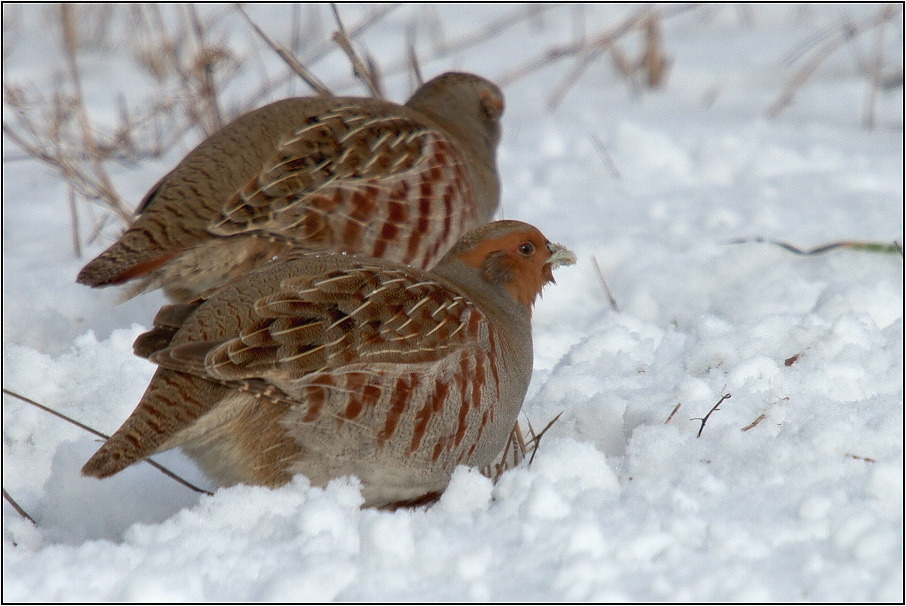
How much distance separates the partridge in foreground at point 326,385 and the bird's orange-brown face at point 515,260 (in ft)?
1.02

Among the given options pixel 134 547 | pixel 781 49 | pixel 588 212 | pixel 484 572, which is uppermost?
pixel 134 547

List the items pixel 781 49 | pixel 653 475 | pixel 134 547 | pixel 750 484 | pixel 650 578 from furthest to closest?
pixel 781 49
pixel 653 475
pixel 750 484
pixel 134 547
pixel 650 578

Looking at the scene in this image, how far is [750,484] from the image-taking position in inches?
78.9

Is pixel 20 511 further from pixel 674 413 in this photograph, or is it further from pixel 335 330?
pixel 674 413

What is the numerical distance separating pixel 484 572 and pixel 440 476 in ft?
1.52

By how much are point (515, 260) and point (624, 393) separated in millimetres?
491

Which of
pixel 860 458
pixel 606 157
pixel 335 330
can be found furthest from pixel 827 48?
pixel 335 330

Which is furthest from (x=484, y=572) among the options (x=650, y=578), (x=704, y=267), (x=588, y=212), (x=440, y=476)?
(x=588, y=212)

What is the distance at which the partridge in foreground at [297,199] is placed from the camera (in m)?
2.89

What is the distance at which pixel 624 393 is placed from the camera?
2.68m

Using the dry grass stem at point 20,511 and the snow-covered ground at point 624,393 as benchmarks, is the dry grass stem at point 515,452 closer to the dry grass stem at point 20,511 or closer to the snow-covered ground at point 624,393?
the snow-covered ground at point 624,393

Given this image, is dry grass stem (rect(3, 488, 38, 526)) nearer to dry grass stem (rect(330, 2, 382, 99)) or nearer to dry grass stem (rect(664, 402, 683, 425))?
dry grass stem (rect(664, 402, 683, 425))

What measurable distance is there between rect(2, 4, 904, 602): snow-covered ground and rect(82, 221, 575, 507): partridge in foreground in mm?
108

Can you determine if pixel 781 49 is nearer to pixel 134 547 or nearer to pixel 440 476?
pixel 440 476
